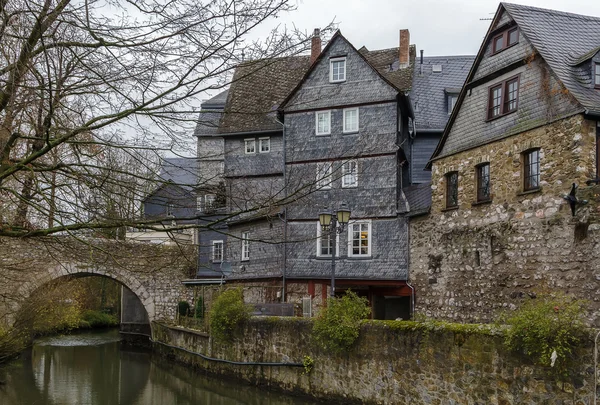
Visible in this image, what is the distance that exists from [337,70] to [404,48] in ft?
13.9

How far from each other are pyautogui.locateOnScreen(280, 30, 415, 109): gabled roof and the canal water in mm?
7690

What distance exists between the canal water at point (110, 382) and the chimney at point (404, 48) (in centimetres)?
1254

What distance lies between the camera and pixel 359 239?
2122cm

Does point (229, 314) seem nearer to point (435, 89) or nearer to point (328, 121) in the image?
point (328, 121)

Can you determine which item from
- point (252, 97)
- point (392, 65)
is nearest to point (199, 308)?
point (392, 65)

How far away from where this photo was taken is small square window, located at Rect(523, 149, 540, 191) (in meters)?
15.5

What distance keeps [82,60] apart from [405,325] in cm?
867

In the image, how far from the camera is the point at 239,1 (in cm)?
550

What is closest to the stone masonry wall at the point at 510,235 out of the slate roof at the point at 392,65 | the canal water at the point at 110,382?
the slate roof at the point at 392,65

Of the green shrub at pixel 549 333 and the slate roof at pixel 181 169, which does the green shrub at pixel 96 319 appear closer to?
the green shrub at pixel 549 333

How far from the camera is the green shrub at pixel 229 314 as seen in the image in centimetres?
1900

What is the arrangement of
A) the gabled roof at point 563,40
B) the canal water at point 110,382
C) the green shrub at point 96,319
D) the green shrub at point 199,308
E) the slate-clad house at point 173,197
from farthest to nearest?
the green shrub at point 96,319, the green shrub at point 199,308, the canal water at point 110,382, the gabled roof at point 563,40, the slate-clad house at point 173,197

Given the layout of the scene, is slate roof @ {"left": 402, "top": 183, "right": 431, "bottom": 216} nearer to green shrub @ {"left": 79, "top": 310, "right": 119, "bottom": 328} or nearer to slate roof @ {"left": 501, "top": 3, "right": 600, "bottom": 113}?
slate roof @ {"left": 501, "top": 3, "right": 600, "bottom": 113}

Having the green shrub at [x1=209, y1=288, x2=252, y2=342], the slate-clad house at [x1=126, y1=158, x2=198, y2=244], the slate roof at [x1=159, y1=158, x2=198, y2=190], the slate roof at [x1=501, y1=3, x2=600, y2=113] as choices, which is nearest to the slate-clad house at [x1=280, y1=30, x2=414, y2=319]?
the green shrub at [x1=209, y1=288, x2=252, y2=342]
